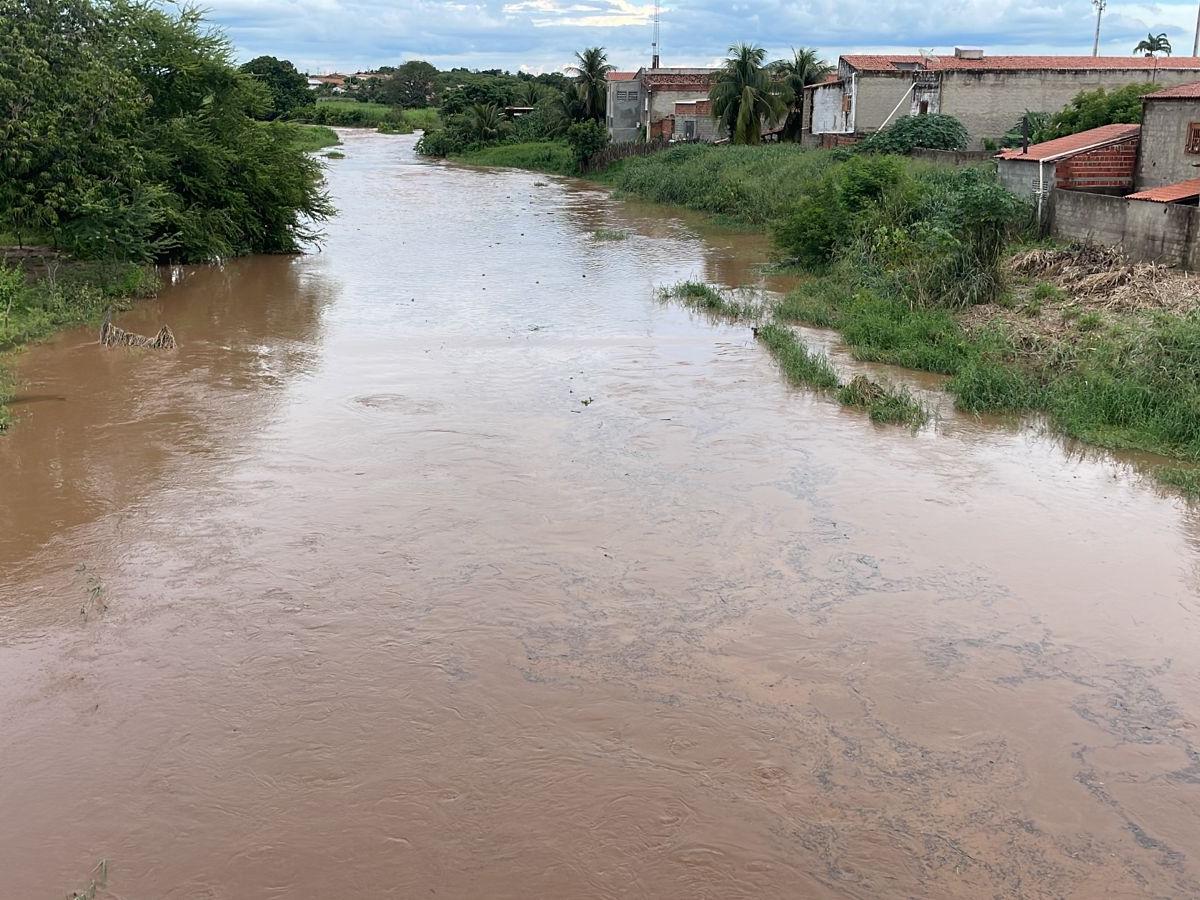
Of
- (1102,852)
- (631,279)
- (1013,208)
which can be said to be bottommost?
(1102,852)

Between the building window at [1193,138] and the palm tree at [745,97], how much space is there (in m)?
23.8

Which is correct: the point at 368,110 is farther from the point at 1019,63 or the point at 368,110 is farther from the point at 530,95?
the point at 1019,63

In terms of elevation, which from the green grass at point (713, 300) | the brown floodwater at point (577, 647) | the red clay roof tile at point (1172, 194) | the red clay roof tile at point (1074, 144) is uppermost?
the red clay roof tile at point (1074, 144)

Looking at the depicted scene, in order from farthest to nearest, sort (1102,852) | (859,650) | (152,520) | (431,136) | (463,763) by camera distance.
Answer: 1. (431,136)
2. (152,520)
3. (859,650)
4. (463,763)
5. (1102,852)

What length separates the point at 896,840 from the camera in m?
5.61

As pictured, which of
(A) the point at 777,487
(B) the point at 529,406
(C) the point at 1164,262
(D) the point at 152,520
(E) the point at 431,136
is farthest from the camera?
(E) the point at 431,136

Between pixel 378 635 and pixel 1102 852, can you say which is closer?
pixel 1102 852

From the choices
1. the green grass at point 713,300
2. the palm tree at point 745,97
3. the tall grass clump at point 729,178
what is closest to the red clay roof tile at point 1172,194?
the green grass at point 713,300

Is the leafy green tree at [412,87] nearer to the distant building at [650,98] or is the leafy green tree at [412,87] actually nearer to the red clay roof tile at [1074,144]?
the distant building at [650,98]

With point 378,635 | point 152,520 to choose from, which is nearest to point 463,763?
point 378,635

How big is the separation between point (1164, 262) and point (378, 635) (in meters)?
13.6

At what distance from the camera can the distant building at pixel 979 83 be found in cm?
3462

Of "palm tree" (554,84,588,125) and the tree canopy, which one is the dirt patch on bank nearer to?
the tree canopy

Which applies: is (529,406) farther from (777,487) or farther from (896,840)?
(896,840)
